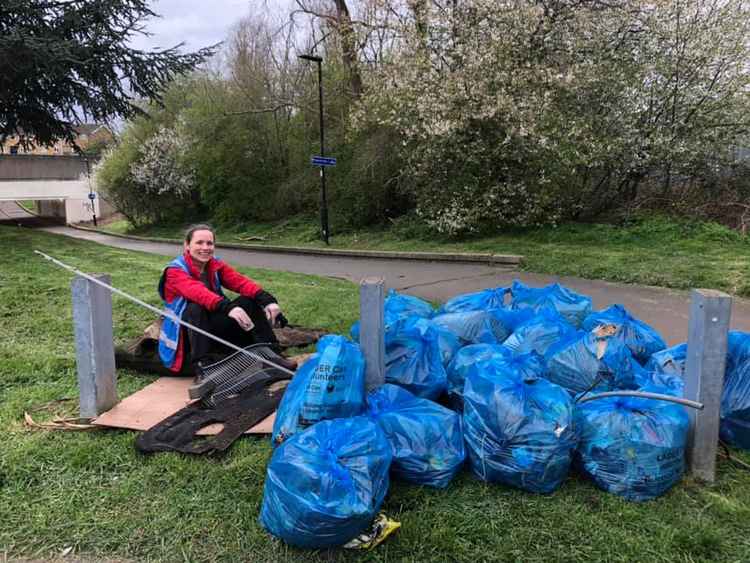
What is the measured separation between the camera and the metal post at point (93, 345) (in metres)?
3.27

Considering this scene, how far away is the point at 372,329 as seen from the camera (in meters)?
2.93

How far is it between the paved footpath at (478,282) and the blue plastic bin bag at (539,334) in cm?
237

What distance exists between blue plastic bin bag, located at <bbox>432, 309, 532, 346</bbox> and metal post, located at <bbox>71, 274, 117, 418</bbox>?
2.25 metres

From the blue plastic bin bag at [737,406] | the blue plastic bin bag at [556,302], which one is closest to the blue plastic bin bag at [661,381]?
the blue plastic bin bag at [737,406]

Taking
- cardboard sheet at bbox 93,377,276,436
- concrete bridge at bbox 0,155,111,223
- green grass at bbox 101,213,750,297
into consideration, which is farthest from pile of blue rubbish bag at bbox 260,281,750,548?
concrete bridge at bbox 0,155,111,223

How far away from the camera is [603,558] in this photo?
217 centimetres

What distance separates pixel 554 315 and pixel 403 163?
13.8m

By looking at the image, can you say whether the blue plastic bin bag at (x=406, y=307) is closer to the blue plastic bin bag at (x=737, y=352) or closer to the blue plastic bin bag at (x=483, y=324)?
the blue plastic bin bag at (x=483, y=324)

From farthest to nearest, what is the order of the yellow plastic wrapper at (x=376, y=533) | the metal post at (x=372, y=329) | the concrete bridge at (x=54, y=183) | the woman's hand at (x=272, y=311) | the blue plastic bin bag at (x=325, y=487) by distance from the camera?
the concrete bridge at (x=54, y=183) → the woman's hand at (x=272, y=311) → the metal post at (x=372, y=329) → the yellow plastic wrapper at (x=376, y=533) → the blue plastic bin bag at (x=325, y=487)

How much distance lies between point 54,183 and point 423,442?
4496cm

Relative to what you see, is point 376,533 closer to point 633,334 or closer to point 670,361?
point 670,361

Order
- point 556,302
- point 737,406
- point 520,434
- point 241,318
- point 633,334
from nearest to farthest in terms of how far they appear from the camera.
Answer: point 520,434 < point 737,406 < point 241,318 < point 633,334 < point 556,302

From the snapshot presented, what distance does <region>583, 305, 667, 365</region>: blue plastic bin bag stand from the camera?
383cm

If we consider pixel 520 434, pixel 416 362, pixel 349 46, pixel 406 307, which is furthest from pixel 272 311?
pixel 349 46
